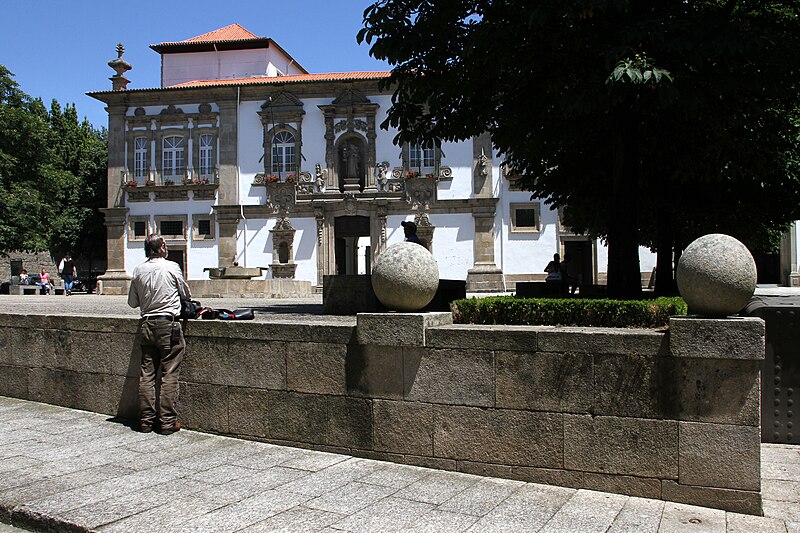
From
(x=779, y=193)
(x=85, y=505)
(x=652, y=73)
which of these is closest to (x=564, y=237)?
(x=779, y=193)

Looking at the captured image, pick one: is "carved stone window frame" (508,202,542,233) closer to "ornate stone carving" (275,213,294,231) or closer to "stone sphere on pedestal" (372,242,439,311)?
"ornate stone carving" (275,213,294,231)

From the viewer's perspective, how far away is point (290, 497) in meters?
4.98

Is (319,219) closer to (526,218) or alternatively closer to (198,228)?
(198,228)

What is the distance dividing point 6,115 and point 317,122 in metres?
14.0

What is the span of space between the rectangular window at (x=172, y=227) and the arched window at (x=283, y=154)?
17.5ft

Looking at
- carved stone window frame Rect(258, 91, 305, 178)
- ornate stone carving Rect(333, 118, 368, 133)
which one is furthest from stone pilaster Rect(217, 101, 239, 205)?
ornate stone carving Rect(333, 118, 368, 133)

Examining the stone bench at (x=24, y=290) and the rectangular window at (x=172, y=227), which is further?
the rectangular window at (x=172, y=227)

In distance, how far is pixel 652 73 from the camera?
831 centimetres

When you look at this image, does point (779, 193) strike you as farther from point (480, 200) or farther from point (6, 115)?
point (6, 115)

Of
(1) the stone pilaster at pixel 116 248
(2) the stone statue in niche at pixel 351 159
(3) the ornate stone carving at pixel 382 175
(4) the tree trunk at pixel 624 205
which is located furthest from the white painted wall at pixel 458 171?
(4) the tree trunk at pixel 624 205

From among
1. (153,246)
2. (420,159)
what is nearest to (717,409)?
(153,246)

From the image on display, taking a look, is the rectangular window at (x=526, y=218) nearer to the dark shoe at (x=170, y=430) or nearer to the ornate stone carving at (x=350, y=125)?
the ornate stone carving at (x=350, y=125)

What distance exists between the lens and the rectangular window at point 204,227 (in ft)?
114

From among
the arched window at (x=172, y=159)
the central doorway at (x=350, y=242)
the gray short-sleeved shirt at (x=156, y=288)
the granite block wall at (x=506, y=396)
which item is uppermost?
the arched window at (x=172, y=159)
